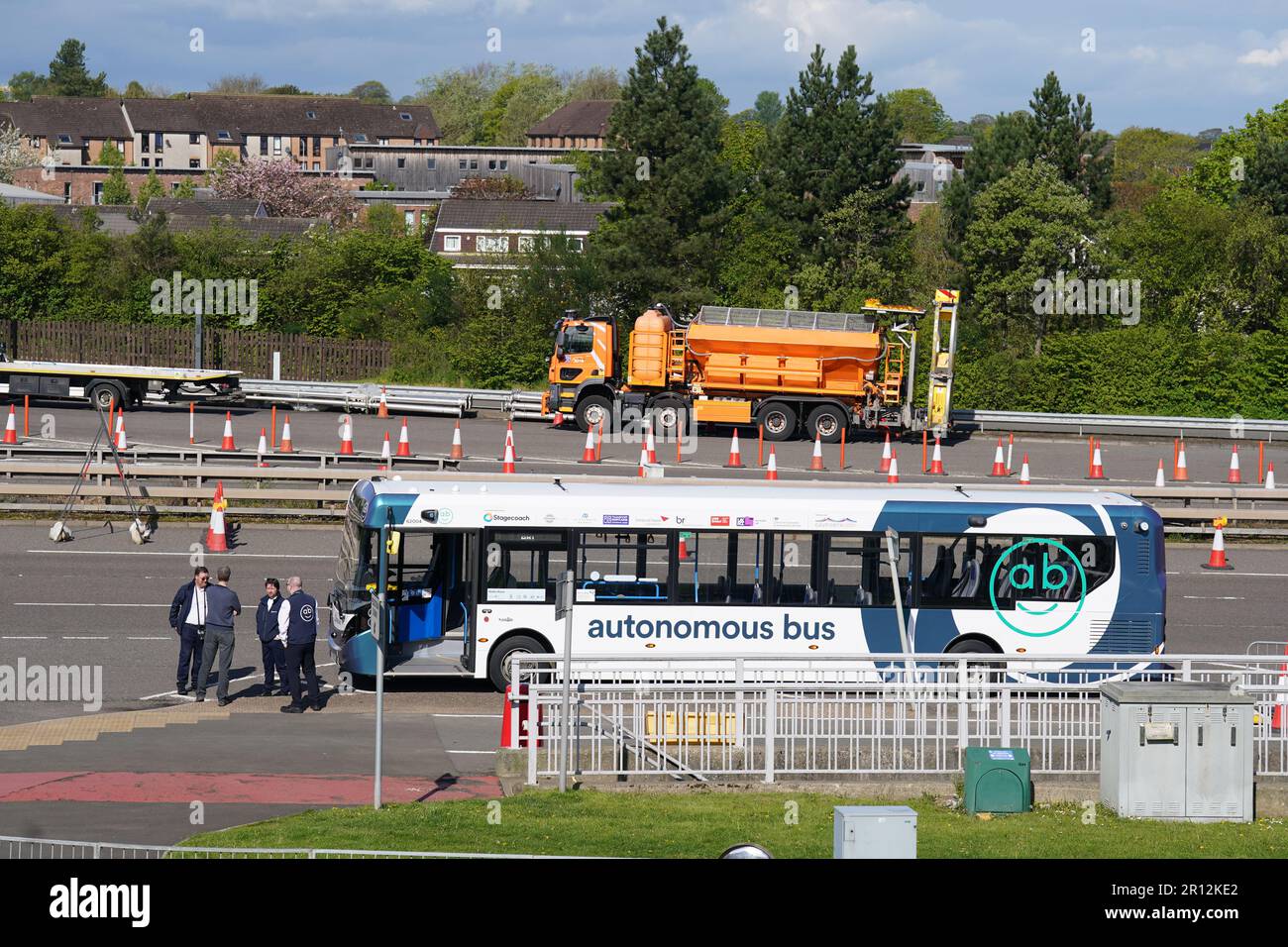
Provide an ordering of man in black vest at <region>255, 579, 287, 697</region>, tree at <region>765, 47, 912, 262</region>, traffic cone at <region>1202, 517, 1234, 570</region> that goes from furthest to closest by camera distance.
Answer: tree at <region>765, 47, 912, 262</region> < traffic cone at <region>1202, 517, 1234, 570</region> < man in black vest at <region>255, 579, 287, 697</region>

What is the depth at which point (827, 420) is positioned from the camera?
3794 cm

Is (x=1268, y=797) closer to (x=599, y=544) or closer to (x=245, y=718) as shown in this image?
(x=599, y=544)

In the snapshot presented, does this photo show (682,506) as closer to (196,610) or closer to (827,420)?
(196,610)

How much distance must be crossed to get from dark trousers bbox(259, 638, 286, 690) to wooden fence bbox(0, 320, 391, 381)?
32.0 metres

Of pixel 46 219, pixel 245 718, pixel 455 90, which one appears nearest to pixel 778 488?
pixel 245 718

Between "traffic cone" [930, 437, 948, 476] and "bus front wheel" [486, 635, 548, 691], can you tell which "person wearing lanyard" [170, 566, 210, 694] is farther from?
"traffic cone" [930, 437, 948, 476]

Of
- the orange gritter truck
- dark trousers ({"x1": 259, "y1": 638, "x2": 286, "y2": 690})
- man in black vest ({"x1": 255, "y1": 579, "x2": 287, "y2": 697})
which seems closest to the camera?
man in black vest ({"x1": 255, "y1": 579, "x2": 287, "y2": 697})

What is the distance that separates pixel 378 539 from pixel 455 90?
167m

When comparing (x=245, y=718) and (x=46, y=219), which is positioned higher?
(x=46, y=219)

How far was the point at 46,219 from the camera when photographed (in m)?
53.5

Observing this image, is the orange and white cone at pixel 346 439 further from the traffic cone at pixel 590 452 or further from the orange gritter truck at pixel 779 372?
the orange gritter truck at pixel 779 372

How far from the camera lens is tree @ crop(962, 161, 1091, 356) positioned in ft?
167

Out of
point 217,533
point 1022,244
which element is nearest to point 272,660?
point 217,533

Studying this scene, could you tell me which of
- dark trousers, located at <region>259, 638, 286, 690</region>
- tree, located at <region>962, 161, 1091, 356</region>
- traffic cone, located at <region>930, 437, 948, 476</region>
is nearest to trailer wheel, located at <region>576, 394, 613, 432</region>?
traffic cone, located at <region>930, 437, 948, 476</region>
